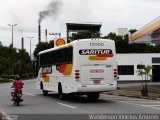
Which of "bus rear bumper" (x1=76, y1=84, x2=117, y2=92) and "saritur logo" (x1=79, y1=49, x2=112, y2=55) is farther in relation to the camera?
"saritur logo" (x1=79, y1=49, x2=112, y2=55)

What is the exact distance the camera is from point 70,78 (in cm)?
2597

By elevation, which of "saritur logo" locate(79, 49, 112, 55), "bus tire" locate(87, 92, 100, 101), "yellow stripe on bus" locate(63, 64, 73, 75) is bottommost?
"bus tire" locate(87, 92, 100, 101)

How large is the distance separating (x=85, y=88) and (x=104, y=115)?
7.38 metres

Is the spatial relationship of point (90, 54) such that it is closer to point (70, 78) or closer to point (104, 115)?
point (70, 78)

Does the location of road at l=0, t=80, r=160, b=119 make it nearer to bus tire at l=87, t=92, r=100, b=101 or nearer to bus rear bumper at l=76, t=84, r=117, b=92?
bus rear bumper at l=76, t=84, r=117, b=92

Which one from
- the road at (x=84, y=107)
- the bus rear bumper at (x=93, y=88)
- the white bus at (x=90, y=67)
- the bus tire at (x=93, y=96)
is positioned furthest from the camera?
the bus tire at (x=93, y=96)

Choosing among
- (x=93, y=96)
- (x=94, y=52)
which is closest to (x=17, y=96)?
(x=94, y=52)

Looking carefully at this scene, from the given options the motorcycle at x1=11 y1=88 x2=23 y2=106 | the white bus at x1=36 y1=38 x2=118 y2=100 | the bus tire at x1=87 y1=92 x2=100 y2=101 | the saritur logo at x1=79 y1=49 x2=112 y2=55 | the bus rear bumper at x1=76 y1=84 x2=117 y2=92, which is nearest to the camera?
the motorcycle at x1=11 y1=88 x2=23 y2=106

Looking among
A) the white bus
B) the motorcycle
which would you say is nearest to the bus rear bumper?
the white bus

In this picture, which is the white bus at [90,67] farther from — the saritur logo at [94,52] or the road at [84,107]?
the road at [84,107]

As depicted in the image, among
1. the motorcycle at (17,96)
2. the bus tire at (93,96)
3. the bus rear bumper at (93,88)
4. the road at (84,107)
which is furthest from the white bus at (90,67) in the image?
the motorcycle at (17,96)

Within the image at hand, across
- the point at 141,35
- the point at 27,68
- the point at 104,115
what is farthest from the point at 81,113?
the point at 27,68

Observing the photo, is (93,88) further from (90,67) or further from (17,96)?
(17,96)

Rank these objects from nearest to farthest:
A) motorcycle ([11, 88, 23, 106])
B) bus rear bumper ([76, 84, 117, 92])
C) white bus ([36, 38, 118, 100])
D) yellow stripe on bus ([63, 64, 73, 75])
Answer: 1. motorcycle ([11, 88, 23, 106])
2. bus rear bumper ([76, 84, 117, 92])
3. white bus ([36, 38, 118, 100])
4. yellow stripe on bus ([63, 64, 73, 75])
